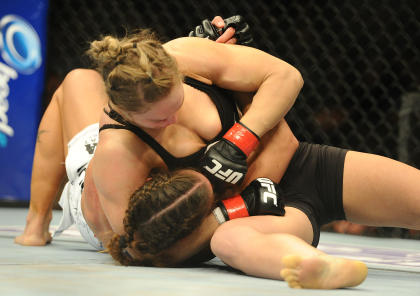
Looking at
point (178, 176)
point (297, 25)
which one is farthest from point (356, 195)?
point (297, 25)

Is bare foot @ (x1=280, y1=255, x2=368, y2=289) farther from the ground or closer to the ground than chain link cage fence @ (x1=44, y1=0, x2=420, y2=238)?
farther from the ground

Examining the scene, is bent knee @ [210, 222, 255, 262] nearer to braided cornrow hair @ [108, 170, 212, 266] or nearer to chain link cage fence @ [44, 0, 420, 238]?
braided cornrow hair @ [108, 170, 212, 266]

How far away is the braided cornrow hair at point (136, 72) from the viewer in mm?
1160

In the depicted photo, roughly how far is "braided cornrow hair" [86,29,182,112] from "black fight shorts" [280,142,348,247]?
1.43 feet

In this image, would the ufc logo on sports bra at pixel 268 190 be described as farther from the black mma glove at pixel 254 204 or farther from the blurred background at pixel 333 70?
the blurred background at pixel 333 70

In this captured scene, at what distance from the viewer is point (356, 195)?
4.77 feet

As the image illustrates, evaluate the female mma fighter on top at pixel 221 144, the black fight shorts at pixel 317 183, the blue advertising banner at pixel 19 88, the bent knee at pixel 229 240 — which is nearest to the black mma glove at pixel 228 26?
the female mma fighter on top at pixel 221 144

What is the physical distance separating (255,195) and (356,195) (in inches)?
11.8

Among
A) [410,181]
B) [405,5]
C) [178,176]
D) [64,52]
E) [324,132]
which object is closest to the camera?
[178,176]

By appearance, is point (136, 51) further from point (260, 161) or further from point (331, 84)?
point (331, 84)

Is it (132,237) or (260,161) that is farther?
(260,161)

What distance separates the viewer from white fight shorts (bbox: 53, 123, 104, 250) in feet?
5.23

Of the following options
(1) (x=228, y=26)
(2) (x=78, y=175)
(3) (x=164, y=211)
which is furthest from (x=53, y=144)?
(3) (x=164, y=211)

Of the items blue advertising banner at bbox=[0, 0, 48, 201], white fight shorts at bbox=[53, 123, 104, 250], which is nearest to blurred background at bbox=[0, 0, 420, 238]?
blue advertising banner at bbox=[0, 0, 48, 201]
